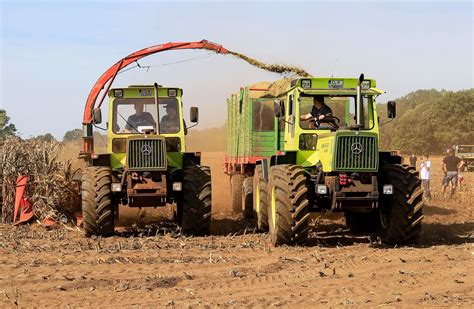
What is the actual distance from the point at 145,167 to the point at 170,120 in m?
1.53

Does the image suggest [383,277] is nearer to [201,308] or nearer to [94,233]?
[201,308]

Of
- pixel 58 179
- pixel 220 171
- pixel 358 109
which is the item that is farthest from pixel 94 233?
pixel 220 171

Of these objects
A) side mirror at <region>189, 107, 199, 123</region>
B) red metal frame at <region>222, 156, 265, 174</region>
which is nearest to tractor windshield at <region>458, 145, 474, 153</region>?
red metal frame at <region>222, 156, 265, 174</region>

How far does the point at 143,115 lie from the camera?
42.3 feet

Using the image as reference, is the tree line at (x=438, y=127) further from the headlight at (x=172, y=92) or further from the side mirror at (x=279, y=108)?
the side mirror at (x=279, y=108)

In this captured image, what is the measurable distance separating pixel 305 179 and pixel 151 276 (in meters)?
3.02

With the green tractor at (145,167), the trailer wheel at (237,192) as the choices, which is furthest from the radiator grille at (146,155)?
the trailer wheel at (237,192)

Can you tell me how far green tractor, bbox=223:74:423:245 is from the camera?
9.96m

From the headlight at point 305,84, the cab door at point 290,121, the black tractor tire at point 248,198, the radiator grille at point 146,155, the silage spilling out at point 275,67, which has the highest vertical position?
the silage spilling out at point 275,67

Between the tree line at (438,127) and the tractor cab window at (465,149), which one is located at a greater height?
the tree line at (438,127)

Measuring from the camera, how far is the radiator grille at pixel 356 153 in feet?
32.6

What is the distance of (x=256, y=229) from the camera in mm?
13211

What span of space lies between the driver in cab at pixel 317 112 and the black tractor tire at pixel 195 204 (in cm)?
227

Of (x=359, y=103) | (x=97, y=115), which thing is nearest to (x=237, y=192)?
(x=97, y=115)
